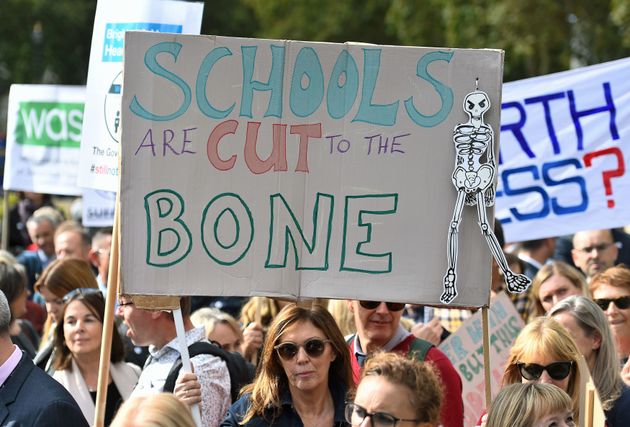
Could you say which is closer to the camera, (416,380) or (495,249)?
(416,380)

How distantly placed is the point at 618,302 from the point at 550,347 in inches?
62.8

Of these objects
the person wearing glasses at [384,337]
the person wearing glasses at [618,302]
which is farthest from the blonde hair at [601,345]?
the person wearing glasses at [618,302]

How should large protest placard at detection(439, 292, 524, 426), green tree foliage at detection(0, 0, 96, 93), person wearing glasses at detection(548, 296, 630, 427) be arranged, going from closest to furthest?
person wearing glasses at detection(548, 296, 630, 427) < large protest placard at detection(439, 292, 524, 426) < green tree foliage at detection(0, 0, 96, 93)

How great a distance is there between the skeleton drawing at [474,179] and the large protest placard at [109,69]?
2.00 m

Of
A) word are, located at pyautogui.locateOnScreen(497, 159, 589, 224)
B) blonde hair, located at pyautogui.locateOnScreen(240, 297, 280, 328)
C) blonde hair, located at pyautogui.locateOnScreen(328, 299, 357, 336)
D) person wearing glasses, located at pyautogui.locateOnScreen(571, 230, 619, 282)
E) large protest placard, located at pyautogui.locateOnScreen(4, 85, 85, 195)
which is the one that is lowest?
blonde hair, located at pyautogui.locateOnScreen(328, 299, 357, 336)

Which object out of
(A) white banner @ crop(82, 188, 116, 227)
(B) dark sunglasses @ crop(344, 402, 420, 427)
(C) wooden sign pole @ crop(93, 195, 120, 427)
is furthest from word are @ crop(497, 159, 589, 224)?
(B) dark sunglasses @ crop(344, 402, 420, 427)

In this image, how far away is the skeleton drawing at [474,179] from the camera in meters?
4.76

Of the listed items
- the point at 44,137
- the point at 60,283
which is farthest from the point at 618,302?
the point at 44,137

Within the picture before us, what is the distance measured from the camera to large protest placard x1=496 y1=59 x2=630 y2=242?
303 inches

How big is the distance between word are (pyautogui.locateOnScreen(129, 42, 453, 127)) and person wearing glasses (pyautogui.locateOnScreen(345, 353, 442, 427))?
3.51 feet

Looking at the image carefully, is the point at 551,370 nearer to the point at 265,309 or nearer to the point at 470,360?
the point at 470,360

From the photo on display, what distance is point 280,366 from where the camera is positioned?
16.8 ft

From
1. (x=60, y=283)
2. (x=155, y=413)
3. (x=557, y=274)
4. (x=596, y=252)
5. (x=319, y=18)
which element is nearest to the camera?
(x=155, y=413)

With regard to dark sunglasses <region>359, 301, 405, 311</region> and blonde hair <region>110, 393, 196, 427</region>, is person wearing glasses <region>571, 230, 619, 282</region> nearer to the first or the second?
dark sunglasses <region>359, 301, 405, 311</region>
